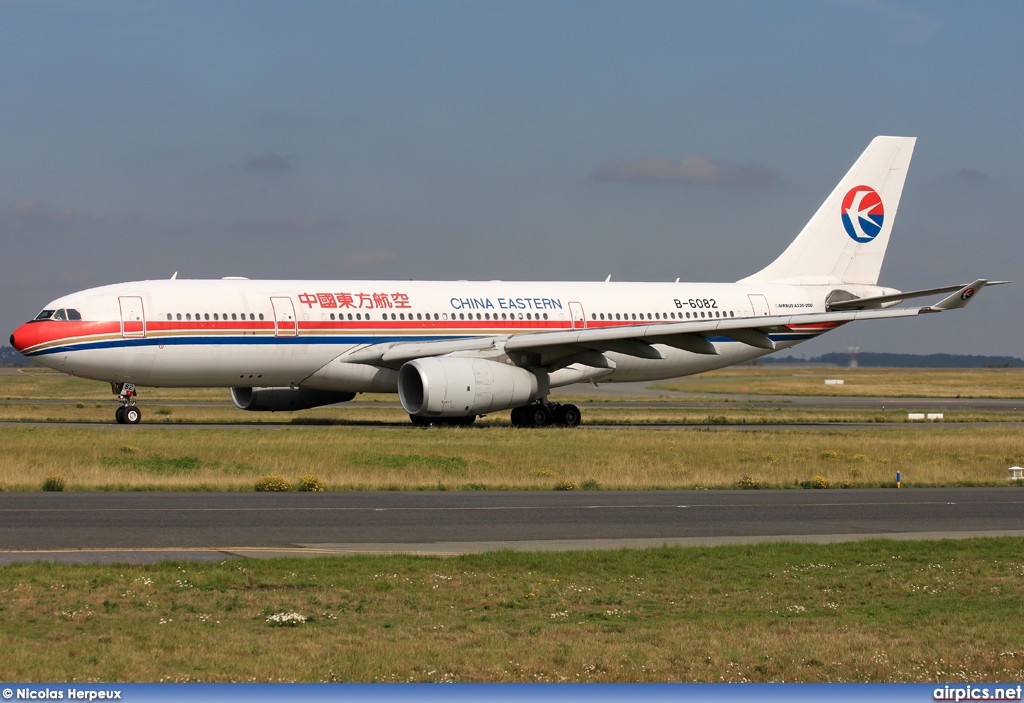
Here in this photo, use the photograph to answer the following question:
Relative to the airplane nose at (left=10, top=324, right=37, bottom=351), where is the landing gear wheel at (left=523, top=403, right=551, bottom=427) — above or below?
below

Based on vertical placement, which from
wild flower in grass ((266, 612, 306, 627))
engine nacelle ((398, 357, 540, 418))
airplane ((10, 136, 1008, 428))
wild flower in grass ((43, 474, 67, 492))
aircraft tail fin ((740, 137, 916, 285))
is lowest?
wild flower in grass ((266, 612, 306, 627))

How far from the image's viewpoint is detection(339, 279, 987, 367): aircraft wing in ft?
115

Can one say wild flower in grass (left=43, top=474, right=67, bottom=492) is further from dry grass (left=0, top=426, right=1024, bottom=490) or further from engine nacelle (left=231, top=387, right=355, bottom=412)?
engine nacelle (left=231, top=387, right=355, bottom=412)

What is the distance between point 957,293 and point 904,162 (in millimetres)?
12817

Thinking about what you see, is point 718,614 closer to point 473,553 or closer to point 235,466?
point 473,553

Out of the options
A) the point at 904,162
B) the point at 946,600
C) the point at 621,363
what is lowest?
the point at 946,600

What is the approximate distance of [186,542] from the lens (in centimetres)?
1511

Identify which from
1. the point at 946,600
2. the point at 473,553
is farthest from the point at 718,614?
the point at 473,553

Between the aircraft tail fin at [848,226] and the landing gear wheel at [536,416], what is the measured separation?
11148 millimetres

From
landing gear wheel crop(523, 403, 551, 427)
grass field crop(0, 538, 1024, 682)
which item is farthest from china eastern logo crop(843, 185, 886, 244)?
grass field crop(0, 538, 1024, 682)

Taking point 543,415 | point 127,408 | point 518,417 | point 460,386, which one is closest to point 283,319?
point 460,386

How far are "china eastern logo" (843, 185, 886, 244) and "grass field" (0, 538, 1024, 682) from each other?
31.5 m

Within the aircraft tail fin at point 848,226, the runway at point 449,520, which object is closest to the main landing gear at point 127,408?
the runway at point 449,520

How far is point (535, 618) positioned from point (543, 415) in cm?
2651
